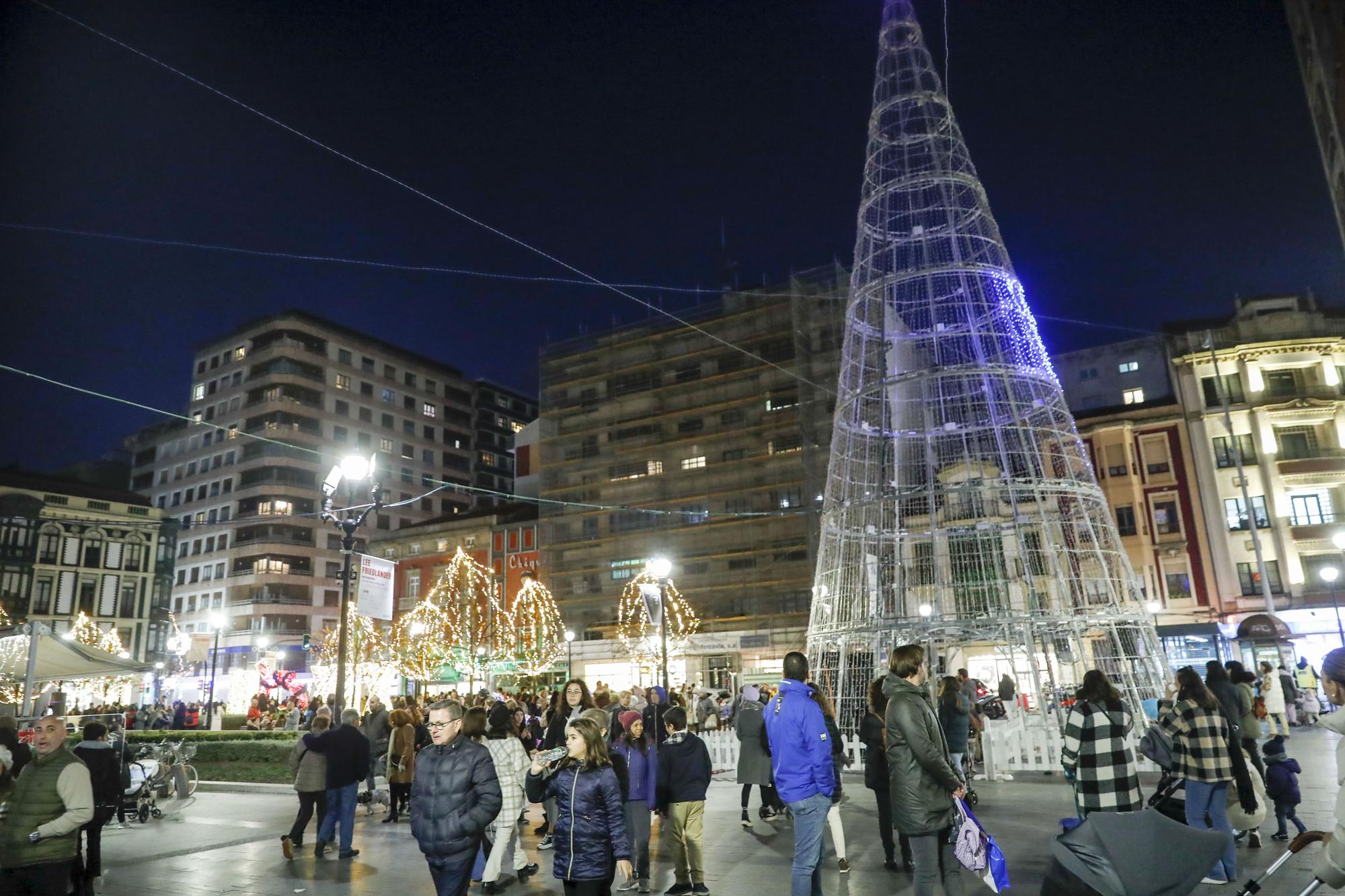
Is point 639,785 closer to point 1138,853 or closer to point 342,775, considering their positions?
point 342,775

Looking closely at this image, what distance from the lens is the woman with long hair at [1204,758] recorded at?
6.99 m

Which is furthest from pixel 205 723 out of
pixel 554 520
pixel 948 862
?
pixel 948 862

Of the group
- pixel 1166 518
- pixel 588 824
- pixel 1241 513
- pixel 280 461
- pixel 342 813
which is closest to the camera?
pixel 588 824

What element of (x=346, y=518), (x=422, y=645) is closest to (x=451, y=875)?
(x=346, y=518)

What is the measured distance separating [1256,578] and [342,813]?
3788 centimetres

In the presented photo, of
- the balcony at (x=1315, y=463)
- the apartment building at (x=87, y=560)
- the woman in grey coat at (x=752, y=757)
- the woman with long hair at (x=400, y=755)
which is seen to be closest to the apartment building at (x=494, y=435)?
the apartment building at (x=87, y=560)

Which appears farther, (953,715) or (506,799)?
(953,715)

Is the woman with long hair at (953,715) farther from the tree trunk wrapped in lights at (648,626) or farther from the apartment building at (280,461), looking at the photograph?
the apartment building at (280,461)

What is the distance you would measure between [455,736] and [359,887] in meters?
4.01

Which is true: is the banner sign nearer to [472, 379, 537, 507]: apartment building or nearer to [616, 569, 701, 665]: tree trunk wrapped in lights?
[616, 569, 701, 665]: tree trunk wrapped in lights

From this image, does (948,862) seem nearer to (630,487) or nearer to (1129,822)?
(1129,822)

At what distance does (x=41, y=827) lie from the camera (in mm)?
5379

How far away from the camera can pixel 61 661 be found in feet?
51.6

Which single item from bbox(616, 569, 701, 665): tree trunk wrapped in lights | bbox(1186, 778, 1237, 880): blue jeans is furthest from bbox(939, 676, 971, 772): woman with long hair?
bbox(616, 569, 701, 665): tree trunk wrapped in lights
